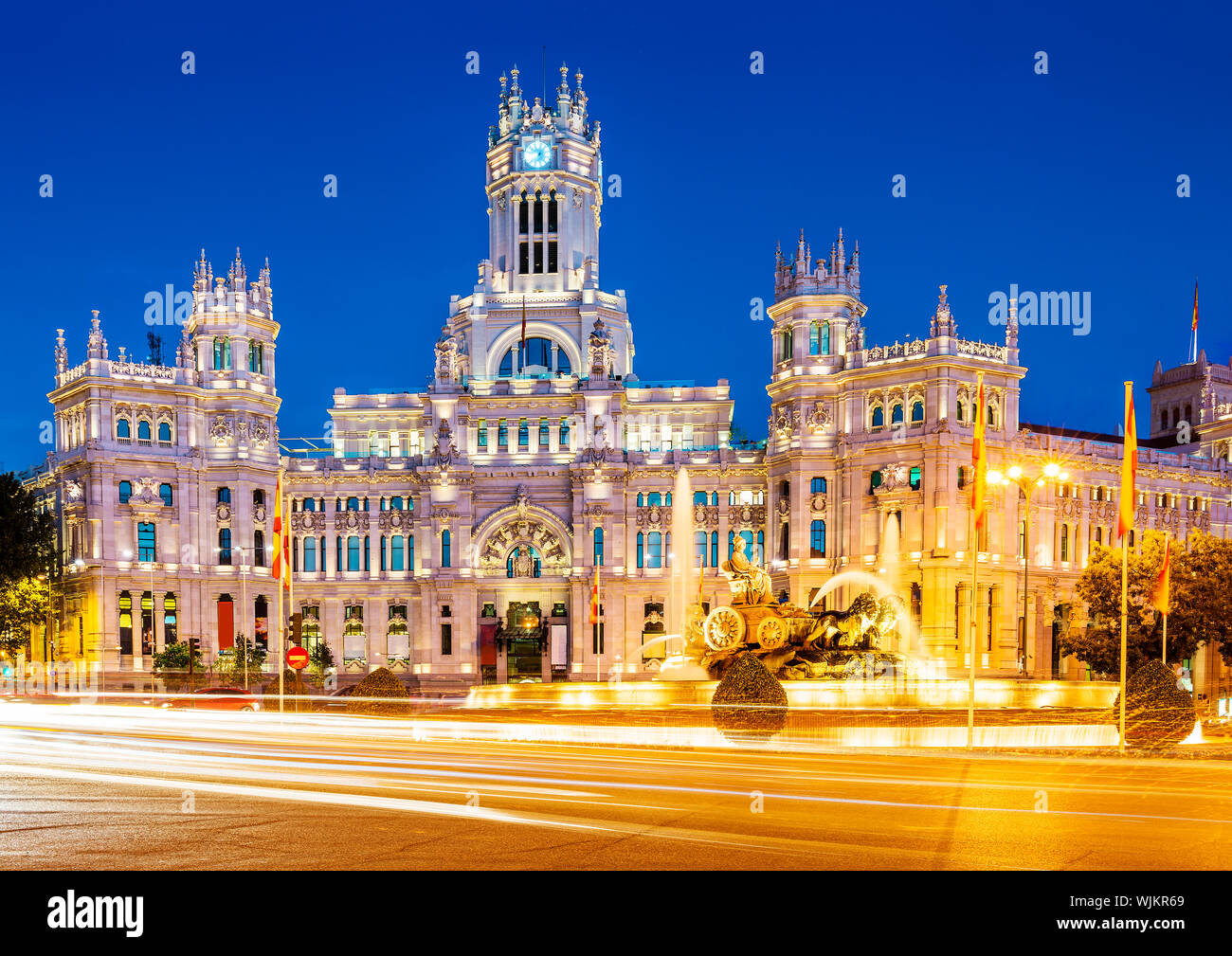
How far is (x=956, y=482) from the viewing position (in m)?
81.6

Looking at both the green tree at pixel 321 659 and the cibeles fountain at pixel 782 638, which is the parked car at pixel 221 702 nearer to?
the cibeles fountain at pixel 782 638

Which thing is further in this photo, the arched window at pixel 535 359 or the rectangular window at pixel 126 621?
the arched window at pixel 535 359

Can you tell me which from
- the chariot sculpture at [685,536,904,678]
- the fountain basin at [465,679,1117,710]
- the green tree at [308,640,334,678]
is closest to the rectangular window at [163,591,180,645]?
A: the green tree at [308,640,334,678]

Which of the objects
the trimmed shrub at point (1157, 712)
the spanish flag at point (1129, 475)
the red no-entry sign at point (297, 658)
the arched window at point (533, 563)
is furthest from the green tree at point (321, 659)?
the spanish flag at point (1129, 475)

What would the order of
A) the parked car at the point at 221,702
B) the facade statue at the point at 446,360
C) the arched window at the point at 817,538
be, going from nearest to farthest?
the parked car at the point at 221,702, the arched window at the point at 817,538, the facade statue at the point at 446,360

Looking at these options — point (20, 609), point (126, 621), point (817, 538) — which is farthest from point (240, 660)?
point (817, 538)

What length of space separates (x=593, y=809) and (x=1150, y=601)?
50055 mm

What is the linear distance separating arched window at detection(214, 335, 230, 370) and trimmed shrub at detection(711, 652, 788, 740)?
6820 cm

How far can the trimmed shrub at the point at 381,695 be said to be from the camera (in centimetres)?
4053

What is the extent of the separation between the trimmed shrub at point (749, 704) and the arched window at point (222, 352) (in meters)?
68.2
